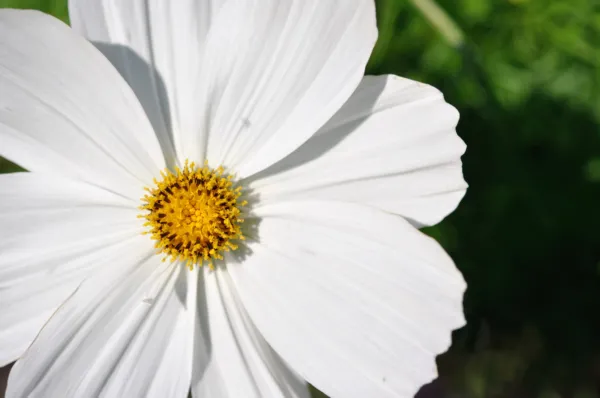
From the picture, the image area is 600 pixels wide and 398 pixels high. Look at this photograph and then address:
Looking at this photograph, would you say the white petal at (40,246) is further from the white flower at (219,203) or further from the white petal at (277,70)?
the white petal at (277,70)

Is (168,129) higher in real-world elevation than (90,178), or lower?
higher

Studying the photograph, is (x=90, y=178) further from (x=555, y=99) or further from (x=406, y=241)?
(x=555, y=99)

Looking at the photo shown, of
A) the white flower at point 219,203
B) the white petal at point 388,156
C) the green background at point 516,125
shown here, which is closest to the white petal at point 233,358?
the white flower at point 219,203

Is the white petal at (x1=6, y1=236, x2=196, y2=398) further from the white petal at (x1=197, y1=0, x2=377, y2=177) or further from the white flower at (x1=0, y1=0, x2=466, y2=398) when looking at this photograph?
the white petal at (x1=197, y1=0, x2=377, y2=177)

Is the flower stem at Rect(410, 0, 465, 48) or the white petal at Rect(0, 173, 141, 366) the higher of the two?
the flower stem at Rect(410, 0, 465, 48)

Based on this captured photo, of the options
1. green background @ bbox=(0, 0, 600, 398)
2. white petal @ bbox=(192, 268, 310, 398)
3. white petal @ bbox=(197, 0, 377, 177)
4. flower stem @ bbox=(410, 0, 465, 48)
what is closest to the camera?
white petal @ bbox=(197, 0, 377, 177)

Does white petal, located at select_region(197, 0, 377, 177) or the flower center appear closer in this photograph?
white petal, located at select_region(197, 0, 377, 177)

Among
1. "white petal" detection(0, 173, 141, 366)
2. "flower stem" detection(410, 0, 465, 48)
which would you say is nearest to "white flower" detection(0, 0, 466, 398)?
"white petal" detection(0, 173, 141, 366)

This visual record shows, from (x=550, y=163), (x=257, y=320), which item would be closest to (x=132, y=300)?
(x=257, y=320)
